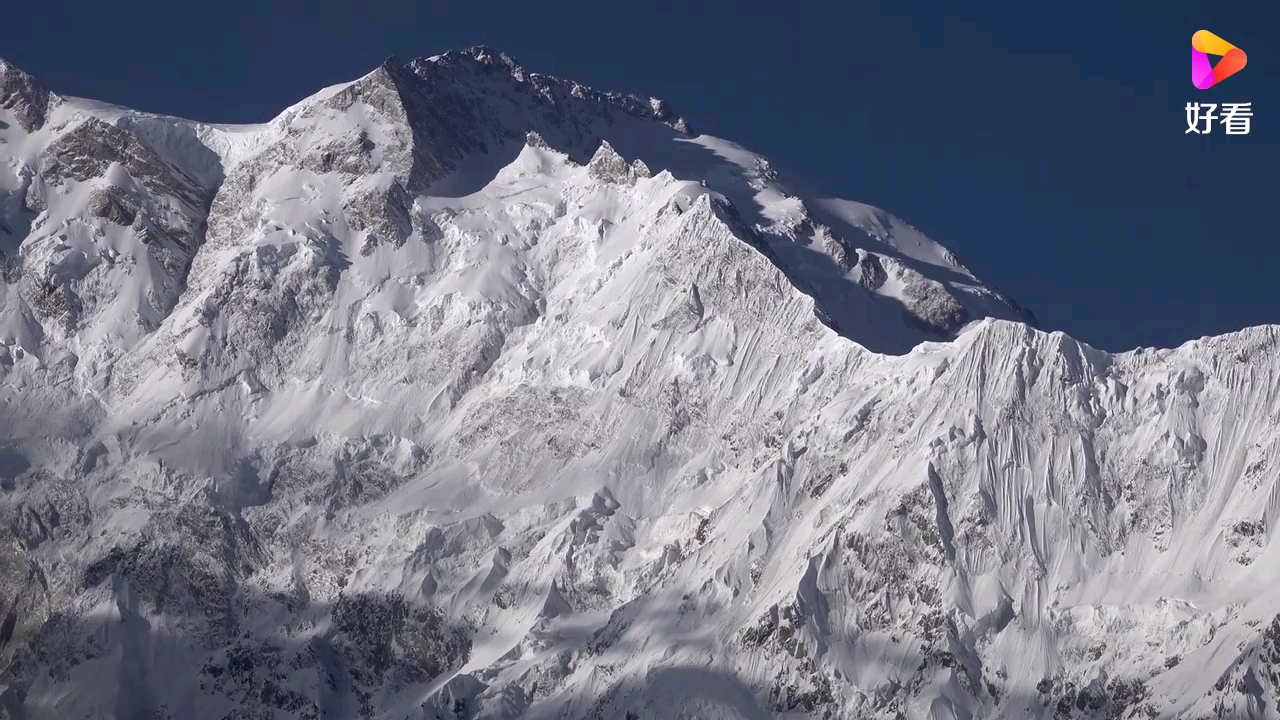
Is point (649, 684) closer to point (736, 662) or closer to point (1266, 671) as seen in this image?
point (736, 662)

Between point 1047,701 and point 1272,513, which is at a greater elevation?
point 1272,513

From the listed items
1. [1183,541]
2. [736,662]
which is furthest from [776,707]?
[1183,541]

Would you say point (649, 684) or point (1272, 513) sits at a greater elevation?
point (1272, 513)

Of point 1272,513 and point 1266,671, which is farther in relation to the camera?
point 1272,513

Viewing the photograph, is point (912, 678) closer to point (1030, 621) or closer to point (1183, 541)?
point (1030, 621)

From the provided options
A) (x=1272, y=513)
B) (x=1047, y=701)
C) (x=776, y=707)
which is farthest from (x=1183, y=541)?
(x=776, y=707)
